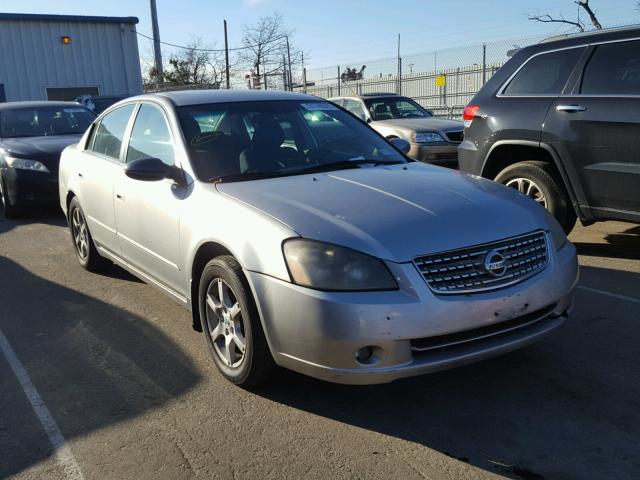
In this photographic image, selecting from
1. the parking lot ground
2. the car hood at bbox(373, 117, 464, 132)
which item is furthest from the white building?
the parking lot ground

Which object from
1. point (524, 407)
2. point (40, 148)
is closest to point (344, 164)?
point (524, 407)

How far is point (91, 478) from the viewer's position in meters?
2.81

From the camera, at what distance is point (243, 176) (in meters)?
3.96

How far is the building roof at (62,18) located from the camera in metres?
23.4

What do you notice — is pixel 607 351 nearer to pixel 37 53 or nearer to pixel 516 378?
pixel 516 378

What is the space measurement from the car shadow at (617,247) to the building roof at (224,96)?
3.11 metres

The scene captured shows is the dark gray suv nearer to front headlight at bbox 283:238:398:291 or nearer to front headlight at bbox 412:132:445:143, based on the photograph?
front headlight at bbox 283:238:398:291

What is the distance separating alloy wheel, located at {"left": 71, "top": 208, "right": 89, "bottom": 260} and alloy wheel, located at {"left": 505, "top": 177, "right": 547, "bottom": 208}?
4029mm

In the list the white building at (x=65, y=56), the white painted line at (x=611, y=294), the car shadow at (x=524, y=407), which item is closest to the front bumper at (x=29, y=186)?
the car shadow at (x=524, y=407)

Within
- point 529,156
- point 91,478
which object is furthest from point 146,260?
point 529,156

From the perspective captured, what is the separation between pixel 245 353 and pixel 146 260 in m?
1.47

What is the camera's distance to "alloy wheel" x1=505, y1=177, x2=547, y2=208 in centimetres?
593

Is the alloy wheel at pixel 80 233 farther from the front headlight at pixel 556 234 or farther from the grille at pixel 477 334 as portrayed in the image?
the front headlight at pixel 556 234

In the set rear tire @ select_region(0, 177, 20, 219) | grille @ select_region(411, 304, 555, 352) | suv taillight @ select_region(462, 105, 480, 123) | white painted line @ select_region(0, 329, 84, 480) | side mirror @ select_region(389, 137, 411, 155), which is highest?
suv taillight @ select_region(462, 105, 480, 123)
